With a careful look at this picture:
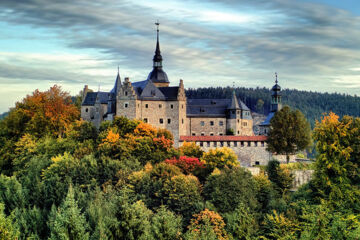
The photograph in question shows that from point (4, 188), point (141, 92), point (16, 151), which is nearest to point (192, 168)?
point (141, 92)

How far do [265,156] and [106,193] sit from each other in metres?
22.5

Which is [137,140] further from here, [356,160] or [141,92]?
[356,160]

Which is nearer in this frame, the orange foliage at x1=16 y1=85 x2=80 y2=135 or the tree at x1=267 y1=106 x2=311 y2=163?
the tree at x1=267 y1=106 x2=311 y2=163

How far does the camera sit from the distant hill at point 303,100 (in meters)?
156

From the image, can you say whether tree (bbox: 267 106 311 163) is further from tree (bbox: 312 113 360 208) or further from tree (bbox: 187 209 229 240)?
tree (bbox: 187 209 229 240)

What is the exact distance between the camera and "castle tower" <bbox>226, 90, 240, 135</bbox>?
214 ft

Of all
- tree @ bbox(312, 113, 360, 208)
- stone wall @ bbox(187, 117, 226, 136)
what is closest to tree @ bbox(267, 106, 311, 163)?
tree @ bbox(312, 113, 360, 208)

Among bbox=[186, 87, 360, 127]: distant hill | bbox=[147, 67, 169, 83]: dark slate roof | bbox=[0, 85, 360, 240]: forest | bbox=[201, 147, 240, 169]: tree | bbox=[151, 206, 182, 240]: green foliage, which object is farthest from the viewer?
bbox=[186, 87, 360, 127]: distant hill

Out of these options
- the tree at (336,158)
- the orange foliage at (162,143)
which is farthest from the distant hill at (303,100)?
the tree at (336,158)

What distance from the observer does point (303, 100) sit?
187 meters

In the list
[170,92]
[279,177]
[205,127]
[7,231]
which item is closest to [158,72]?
[170,92]

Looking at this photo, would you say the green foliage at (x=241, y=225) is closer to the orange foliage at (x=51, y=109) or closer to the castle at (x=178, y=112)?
the castle at (x=178, y=112)

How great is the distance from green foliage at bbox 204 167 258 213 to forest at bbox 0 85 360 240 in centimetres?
11

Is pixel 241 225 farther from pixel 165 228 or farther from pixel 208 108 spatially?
pixel 208 108
